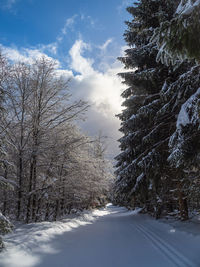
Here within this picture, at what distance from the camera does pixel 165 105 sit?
7.67 metres

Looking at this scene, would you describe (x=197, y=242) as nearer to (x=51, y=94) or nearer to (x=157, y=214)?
(x=157, y=214)

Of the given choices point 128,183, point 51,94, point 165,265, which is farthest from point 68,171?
point 165,265

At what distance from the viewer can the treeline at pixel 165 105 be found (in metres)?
3.07

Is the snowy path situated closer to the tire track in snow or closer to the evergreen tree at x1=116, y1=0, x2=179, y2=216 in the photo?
the tire track in snow

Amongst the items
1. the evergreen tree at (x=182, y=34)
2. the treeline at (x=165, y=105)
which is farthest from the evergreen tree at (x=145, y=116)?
the evergreen tree at (x=182, y=34)

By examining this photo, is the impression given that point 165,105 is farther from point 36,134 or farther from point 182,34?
point 36,134

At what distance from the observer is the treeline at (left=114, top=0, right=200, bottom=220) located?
3.07m

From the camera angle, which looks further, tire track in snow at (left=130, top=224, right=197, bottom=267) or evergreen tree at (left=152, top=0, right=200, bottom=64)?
tire track in snow at (left=130, top=224, right=197, bottom=267)

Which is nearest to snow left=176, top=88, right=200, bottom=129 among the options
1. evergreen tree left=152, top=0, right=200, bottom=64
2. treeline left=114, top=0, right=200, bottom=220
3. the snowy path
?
Answer: treeline left=114, top=0, right=200, bottom=220

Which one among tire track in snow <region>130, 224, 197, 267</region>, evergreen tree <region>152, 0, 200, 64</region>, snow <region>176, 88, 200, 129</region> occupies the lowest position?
tire track in snow <region>130, 224, 197, 267</region>

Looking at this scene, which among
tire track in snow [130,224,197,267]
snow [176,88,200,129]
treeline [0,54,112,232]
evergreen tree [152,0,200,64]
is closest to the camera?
→ evergreen tree [152,0,200,64]

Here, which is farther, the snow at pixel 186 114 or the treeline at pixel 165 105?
the snow at pixel 186 114

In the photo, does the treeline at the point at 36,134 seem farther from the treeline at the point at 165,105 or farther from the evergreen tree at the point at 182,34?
the evergreen tree at the point at 182,34

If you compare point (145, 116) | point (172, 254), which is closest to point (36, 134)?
point (145, 116)
